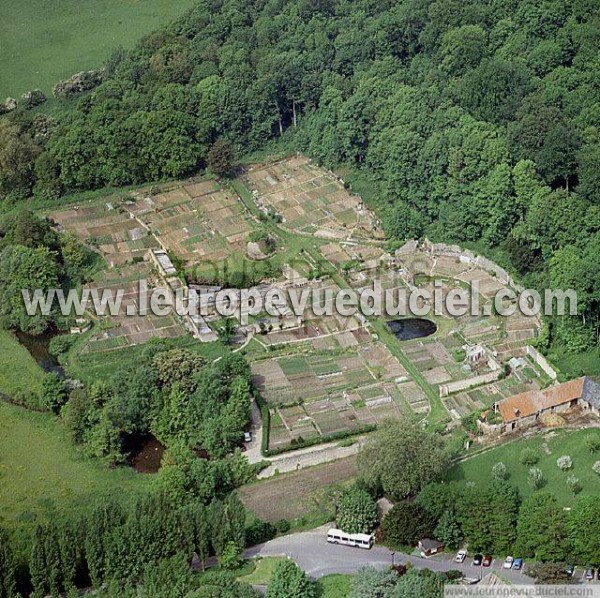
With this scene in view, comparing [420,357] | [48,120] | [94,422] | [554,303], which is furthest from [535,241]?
[48,120]

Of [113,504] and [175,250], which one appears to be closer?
[113,504]

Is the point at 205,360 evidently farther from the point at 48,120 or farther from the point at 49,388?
the point at 48,120

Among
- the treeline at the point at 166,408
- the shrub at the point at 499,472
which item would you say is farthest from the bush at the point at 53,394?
the shrub at the point at 499,472

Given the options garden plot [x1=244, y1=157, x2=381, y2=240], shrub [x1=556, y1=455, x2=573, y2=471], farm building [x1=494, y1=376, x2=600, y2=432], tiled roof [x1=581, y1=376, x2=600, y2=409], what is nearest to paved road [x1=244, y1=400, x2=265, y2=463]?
farm building [x1=494, y1=376, x2=600, y2=432]

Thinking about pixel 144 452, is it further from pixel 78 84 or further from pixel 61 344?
pixel 78 84

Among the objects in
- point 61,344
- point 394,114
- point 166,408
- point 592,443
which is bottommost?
point 592,443

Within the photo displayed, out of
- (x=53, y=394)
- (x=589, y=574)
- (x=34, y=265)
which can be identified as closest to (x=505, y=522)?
(x=589, y=574)
